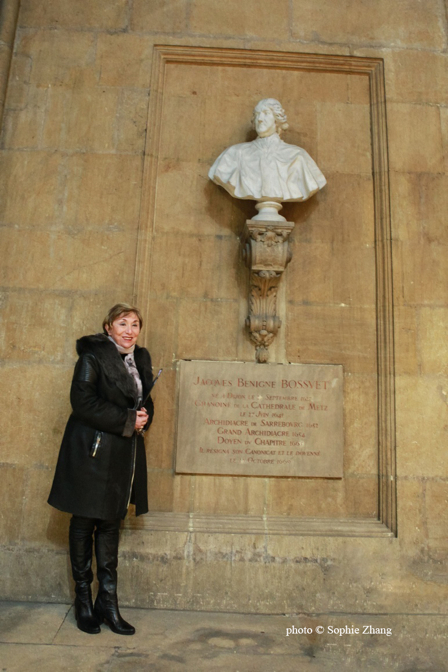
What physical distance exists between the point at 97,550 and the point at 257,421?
5.04 ft

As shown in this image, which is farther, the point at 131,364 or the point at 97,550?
the point at 131,364

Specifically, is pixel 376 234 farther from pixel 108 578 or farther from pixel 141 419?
pixel 108 578

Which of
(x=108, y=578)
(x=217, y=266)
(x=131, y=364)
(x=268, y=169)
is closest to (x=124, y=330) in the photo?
(x=131, y=364)

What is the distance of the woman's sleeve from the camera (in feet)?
11.4

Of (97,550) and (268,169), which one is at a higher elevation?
(268,169)

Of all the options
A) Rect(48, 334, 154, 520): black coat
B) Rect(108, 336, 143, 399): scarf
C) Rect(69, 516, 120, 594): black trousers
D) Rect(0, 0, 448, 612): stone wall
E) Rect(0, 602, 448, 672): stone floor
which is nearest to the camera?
Rect(0, 602, 448, 672): stone floor

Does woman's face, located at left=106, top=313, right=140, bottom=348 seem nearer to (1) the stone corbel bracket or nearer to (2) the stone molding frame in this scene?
(2) the stone molding frame

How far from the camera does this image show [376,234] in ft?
15.8

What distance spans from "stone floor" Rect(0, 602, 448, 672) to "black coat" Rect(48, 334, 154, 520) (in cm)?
79

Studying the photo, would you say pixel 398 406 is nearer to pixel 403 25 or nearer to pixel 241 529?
pixel 241 529

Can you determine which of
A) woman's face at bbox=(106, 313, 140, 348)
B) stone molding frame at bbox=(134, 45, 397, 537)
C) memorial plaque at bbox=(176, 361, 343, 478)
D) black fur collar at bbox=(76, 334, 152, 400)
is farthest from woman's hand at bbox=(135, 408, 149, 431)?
stone molding frame at bbox=(134, 45, 397, 537)

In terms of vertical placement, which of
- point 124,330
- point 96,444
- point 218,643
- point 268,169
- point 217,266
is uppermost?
point 268,169

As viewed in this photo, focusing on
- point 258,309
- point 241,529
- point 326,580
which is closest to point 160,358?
point 258,309

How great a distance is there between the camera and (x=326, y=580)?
421 cm
